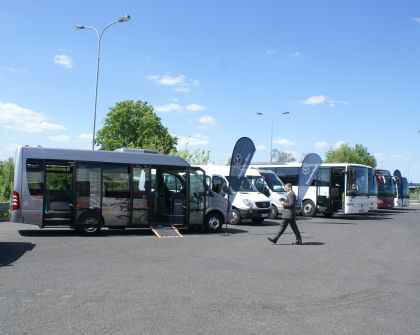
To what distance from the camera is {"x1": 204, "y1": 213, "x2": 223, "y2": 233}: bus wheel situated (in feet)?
55.6

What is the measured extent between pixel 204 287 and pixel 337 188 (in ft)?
64.1

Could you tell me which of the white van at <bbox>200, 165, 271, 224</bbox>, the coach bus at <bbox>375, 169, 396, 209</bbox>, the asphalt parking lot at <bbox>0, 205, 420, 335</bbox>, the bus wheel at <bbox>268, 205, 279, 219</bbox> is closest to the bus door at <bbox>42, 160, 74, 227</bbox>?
the asphalt parking lot at <bbox>0, 205, 420, 335</bbox>

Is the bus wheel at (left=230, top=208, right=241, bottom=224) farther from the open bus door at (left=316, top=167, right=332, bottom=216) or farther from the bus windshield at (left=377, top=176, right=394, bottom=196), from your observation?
the bus windshield at (left=377, top=176, right=394, bottom=196)

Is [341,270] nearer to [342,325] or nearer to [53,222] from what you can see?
[342,325]

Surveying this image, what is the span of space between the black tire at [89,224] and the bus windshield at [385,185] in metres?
23.6

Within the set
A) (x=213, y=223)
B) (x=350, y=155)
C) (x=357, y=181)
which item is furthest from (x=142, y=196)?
(x=350, y=155)

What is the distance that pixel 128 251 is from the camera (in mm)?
11727

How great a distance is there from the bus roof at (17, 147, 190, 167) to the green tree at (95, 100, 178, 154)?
42.2m

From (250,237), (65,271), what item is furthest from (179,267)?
(250,237)

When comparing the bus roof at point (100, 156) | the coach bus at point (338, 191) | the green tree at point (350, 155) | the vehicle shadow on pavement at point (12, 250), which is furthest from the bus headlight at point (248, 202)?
the green tree at point (350, 155)

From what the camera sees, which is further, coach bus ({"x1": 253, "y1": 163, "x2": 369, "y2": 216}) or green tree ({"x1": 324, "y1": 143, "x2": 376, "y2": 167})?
green tree ({"x1": 324, "y1": 143, "x2": 376, "y2": 167})

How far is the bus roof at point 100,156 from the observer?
1475cm

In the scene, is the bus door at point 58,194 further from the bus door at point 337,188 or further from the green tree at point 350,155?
the green tree at point 350,155

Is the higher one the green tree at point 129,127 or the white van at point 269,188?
the green tree at point 129,127
